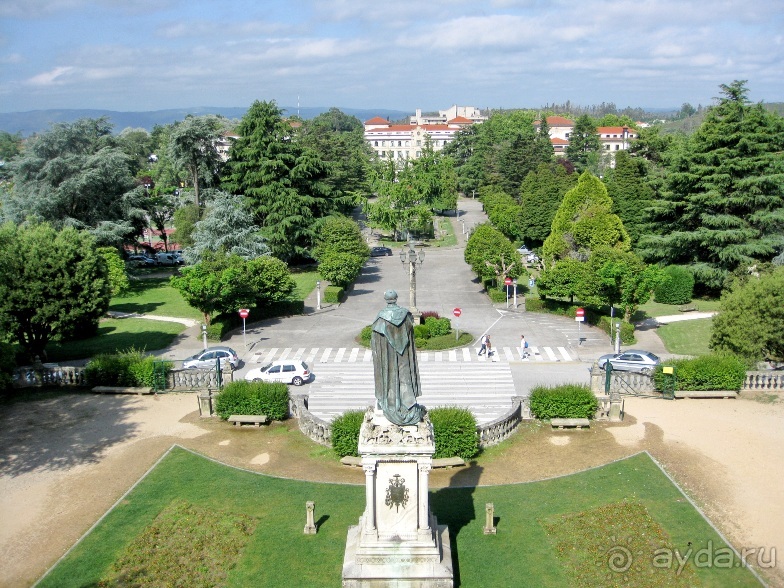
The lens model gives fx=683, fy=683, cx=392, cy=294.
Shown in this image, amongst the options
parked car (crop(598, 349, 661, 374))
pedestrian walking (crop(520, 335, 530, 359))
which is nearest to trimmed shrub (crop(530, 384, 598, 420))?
parked car (crop(598, 349, 661, 374))

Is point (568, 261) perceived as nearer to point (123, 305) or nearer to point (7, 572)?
point (123, 305)

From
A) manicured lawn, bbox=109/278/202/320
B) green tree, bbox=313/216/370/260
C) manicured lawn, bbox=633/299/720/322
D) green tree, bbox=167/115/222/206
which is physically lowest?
manicured lawn, bbox=633/299/720/322

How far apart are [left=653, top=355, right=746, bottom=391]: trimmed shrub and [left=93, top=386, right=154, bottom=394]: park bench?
2072cm

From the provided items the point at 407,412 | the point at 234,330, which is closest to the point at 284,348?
the point at 234,330

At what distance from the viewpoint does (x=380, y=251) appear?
6944 centimetres

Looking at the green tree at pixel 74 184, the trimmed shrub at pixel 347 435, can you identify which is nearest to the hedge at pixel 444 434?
the trimmed shrub at pixel 347 435

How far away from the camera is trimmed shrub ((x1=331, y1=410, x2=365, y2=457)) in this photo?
72.4ft

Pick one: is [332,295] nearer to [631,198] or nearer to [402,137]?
[631,198]

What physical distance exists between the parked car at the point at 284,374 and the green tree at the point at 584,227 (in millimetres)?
22760

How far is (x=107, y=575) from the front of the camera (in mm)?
15977

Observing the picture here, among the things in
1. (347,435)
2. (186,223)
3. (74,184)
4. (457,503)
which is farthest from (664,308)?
(74,184)

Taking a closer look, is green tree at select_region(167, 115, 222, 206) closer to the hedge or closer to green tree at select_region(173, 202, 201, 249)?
green tree at select_region(173, 202, 201, 249)

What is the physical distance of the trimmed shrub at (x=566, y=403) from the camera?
24.4m

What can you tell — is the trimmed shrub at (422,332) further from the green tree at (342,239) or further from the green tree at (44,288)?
the green tree at (44,288)
